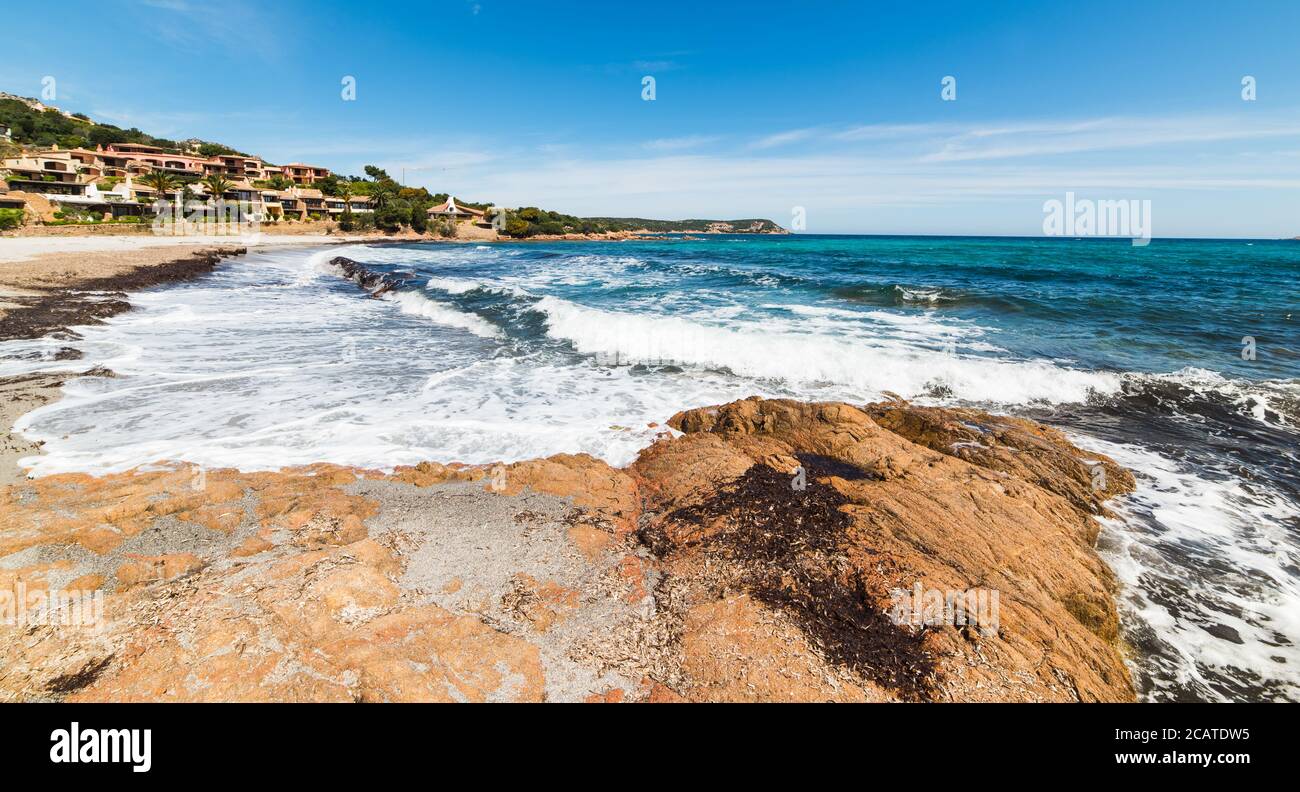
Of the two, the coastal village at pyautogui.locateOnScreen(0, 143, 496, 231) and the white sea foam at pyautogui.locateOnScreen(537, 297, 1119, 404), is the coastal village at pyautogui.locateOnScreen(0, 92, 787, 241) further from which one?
the white sea foam at pyautogui.locateOnScreen(537, 297, 1119, 404)

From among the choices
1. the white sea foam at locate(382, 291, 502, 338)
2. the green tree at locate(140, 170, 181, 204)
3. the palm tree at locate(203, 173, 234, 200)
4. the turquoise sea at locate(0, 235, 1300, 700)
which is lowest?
the turquoise sea at locate(0, 235, 1300, 700)

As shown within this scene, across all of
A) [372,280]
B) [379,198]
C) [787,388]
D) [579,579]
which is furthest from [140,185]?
[579,579]

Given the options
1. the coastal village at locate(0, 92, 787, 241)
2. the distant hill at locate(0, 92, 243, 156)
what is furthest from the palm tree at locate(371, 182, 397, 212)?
the distant hill at locate(0, 92, 243, 156)

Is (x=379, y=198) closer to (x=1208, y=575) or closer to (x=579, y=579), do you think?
(x=579, y=579)

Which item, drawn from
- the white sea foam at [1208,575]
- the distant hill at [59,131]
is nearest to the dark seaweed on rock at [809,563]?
the white sea foam at [1208,575]

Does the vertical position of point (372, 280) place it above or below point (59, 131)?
below

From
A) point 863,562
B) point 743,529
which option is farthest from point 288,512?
point 863,562

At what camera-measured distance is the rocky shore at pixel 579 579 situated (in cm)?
349

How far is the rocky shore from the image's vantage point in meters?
3.49

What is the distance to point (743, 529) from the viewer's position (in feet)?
17.5

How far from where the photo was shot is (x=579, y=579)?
473 cm

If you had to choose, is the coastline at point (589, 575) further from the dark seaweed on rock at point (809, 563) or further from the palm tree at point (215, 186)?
the palm tree at point (215, 186)
